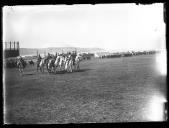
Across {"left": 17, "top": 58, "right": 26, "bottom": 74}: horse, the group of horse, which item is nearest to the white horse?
the group of horse

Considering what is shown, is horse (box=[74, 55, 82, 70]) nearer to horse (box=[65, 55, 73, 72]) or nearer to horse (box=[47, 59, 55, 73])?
horse (box=[65, 55, 73, 72])

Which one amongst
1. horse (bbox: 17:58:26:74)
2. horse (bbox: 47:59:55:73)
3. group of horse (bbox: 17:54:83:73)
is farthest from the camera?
horse (bbox: 47:59:55:73)

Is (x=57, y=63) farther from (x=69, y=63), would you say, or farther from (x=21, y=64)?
(x=21, y=64)

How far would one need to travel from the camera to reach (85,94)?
6.62m

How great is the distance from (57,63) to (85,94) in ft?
4.32

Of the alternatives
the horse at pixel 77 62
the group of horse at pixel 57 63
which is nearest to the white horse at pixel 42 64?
the group of horse at pixel 57 63

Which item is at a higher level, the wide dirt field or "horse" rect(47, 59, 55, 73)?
"horse" rect(47, 59, 55, 73)

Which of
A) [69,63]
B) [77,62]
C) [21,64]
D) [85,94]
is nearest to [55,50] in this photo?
[69,63]

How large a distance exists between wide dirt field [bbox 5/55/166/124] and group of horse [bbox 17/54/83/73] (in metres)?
0.22

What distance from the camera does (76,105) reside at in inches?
249

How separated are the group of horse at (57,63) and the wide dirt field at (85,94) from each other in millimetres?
215

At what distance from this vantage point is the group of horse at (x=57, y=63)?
6.88m

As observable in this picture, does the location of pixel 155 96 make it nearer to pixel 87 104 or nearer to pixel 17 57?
pixel 87 104

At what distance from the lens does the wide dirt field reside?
6086 millimetres
